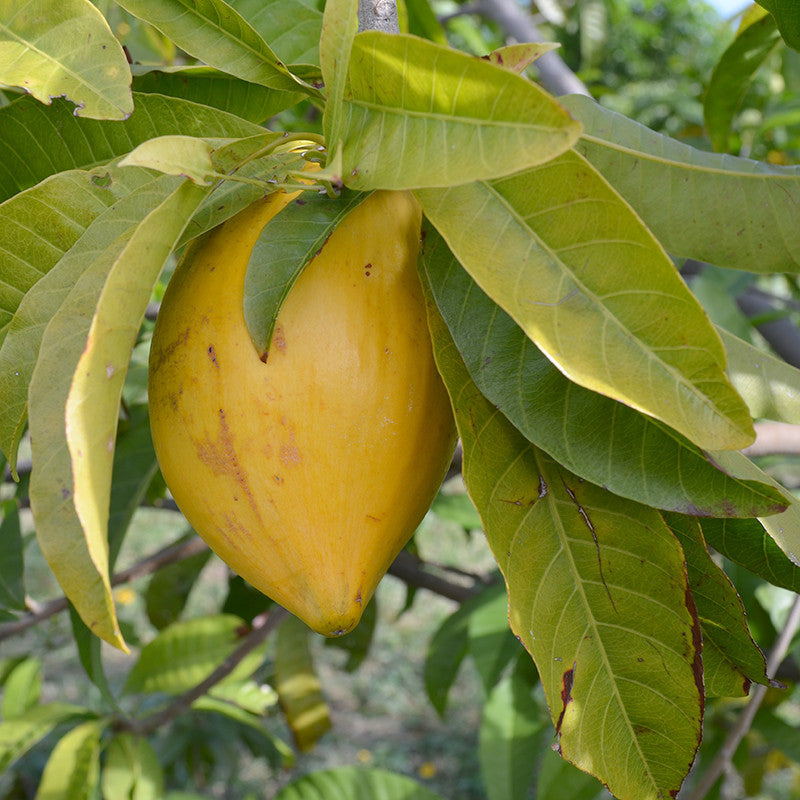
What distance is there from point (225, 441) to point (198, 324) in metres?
0.07

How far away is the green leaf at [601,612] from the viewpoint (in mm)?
480

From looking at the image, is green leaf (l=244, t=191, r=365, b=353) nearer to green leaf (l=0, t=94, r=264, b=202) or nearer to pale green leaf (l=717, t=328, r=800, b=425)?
green leaf (l=0, t=94, r=264, b=202)

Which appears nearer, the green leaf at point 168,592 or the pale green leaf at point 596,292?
the pale green leaf at point 596,292

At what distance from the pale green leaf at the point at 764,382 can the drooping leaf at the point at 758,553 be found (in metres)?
0.09

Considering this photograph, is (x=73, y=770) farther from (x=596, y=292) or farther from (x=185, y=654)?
(x=596, y=292)

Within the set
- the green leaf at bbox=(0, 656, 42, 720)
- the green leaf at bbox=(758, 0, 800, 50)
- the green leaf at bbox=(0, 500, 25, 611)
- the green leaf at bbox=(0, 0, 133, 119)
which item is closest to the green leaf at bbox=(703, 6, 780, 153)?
the green leaf at bbox=(758, 0, 800, 50)

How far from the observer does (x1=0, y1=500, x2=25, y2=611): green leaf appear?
1096mm

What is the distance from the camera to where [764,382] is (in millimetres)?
473

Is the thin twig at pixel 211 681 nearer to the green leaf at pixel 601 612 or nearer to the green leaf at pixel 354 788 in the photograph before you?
the green leaf at pixel 354 788

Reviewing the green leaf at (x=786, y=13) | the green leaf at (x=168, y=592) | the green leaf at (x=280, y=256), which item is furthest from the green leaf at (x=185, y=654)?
the green leaf at (x=786, y=13)

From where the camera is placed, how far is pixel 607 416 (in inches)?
18.8

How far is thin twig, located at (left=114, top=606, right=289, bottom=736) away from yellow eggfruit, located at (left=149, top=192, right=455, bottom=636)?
698 mm

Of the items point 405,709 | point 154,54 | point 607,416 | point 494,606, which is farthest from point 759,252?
point 405,709

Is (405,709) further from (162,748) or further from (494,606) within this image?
(494,606)
